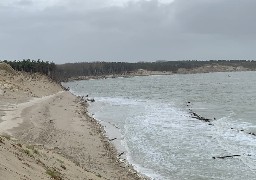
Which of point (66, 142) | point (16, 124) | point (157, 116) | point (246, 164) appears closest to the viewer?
point (246, 164)

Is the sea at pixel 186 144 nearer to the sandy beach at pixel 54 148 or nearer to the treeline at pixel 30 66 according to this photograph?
the sandy beach at pixel 54 148

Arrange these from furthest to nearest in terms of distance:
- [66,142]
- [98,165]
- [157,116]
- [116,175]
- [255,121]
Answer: [157,116], [255,121], [66,142], [98,165], [116,175]

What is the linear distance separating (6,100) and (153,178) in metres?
41.4

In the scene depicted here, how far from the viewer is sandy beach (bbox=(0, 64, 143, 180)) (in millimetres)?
16844

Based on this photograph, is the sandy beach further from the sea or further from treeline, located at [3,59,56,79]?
treeline, located at [3,59,56,79]

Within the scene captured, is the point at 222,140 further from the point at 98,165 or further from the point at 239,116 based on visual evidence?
the point at 239,116

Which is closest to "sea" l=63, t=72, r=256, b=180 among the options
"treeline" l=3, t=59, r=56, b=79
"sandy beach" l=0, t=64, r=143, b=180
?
"sandy beach" l=0, t=64, r=143, b=180

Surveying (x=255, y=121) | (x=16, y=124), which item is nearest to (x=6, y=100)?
(x=16, y=124)

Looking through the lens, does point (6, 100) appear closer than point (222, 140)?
No

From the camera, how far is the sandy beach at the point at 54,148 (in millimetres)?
16844

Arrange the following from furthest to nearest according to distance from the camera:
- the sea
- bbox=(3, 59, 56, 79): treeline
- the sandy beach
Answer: bbox=(3, 59, 56, 79): treeline, the sea, the sandy beach

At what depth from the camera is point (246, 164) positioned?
87.5 ft

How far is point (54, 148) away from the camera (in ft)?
89.1

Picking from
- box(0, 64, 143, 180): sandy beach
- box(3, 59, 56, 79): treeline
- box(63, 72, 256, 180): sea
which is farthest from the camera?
box(3, 59, 56, 79): treeline
